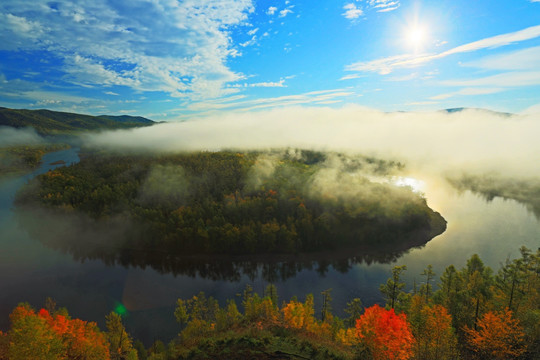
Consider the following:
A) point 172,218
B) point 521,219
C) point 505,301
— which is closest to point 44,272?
point 172,218

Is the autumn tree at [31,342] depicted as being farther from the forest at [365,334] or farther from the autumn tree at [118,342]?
the autumn tree at [118,342]

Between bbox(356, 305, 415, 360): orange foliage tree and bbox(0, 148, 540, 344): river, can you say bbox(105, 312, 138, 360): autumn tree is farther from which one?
bbox(356, 305, 415, 360): orange foliage tree

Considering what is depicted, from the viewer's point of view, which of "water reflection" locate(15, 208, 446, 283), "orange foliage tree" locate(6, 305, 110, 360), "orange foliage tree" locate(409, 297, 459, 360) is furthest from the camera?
"water reflection" locate(15, 208, 446, 283)

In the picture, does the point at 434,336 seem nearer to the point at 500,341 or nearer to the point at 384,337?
the point at 500,341

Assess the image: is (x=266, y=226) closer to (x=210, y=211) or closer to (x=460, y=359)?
(x=210, y=211)

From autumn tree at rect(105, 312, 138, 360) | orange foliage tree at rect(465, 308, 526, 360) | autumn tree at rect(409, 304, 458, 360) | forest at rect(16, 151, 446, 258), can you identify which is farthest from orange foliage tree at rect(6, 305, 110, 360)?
forest at rect(16, 151, 446, 258)

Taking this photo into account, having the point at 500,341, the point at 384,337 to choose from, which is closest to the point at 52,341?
the point at 384,337
